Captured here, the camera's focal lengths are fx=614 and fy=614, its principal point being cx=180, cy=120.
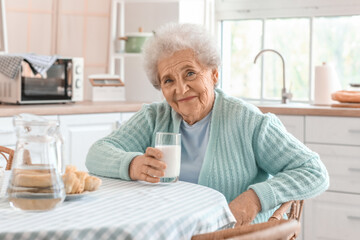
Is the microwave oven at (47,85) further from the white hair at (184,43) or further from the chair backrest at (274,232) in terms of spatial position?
the chair backrest at (274,232)

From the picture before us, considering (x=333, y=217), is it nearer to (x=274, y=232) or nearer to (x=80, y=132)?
(x=80, y=132)

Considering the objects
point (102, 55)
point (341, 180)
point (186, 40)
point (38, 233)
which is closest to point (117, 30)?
point (102, 55)

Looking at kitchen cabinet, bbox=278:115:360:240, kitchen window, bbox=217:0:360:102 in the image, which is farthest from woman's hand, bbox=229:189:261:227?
kitchen window, bbox=217:0:360:102

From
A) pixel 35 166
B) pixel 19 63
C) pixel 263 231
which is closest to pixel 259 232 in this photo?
pixel 263 231

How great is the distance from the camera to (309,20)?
13.0 ft

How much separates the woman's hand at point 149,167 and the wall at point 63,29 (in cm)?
237

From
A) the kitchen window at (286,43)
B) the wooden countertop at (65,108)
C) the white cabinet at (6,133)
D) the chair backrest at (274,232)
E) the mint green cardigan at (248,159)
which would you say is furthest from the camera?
the kitchen window at (286,43)

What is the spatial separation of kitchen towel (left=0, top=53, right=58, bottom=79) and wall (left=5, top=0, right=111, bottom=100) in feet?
1.53

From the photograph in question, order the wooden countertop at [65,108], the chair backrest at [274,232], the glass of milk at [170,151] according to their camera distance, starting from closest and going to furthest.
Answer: the chair backrest at [274,232], the glass of milk at [170,151], the wooden countertop at [65,108]

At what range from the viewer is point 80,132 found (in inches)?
133

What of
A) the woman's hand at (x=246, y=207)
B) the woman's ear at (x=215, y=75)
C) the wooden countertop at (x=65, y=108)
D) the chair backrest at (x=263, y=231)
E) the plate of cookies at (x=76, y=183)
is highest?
the woman's ear at (x=215, y=75)

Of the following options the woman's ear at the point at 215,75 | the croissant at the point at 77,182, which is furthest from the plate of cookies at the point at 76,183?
the woman's ear at the point at 215,75

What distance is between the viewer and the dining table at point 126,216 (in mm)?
1166

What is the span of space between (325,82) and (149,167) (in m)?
2.19
